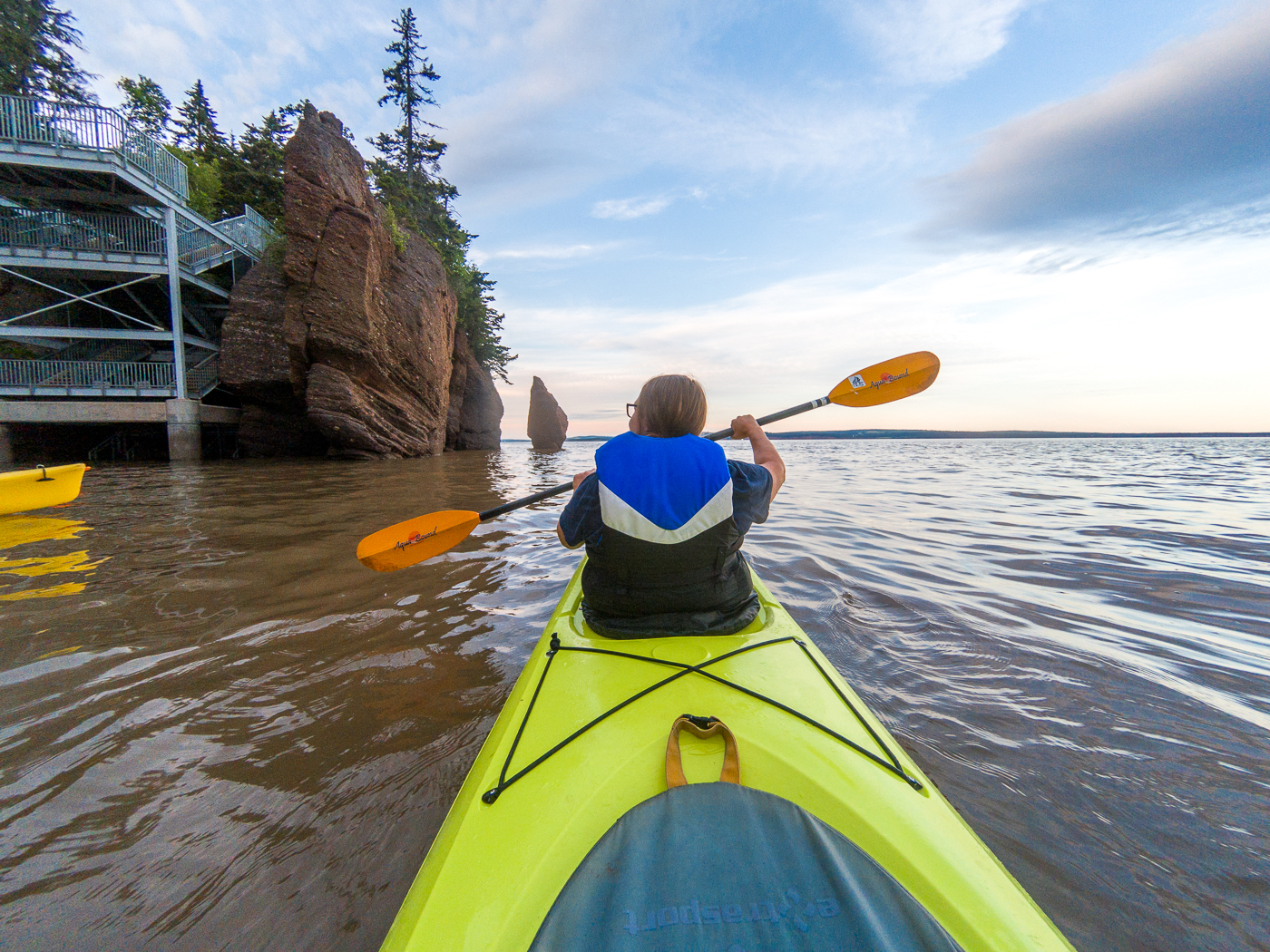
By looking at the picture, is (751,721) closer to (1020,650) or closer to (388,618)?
(1020,650)

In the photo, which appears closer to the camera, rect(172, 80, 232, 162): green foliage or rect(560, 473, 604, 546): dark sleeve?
rect(560, 473, 604, 546): dark sleeve

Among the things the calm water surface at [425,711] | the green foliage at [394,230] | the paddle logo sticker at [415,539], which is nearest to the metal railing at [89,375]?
the green foliage at [394,230]

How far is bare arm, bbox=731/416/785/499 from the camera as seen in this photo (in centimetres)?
224

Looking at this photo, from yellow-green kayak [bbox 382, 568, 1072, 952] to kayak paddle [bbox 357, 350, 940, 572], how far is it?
1.60 m

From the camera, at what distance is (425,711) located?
7.78 ft

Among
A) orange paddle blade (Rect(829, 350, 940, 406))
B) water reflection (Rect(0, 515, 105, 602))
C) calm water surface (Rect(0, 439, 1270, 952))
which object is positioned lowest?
calm water surface (Rect(0, 439, 1270, 952))

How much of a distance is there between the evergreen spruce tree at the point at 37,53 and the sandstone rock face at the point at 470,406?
16667 millimetres

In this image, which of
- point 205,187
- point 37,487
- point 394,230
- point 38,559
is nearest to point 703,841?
point 38,559

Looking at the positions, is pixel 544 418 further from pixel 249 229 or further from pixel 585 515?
pixel 585 515

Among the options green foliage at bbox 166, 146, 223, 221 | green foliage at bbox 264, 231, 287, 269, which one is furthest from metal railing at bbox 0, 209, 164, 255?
green foliage at bbox 166, 146, 223, 221

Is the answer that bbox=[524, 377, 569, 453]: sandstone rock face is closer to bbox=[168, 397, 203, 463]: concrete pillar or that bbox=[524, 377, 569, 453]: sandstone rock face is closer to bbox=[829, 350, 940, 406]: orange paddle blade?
bbox=[168, 397, 203, 463]: concrete pillar

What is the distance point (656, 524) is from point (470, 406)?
27.1 m

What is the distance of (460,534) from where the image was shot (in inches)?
143

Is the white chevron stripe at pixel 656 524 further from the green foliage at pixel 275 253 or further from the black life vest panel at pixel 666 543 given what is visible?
the green foliage at pixel 275 253
